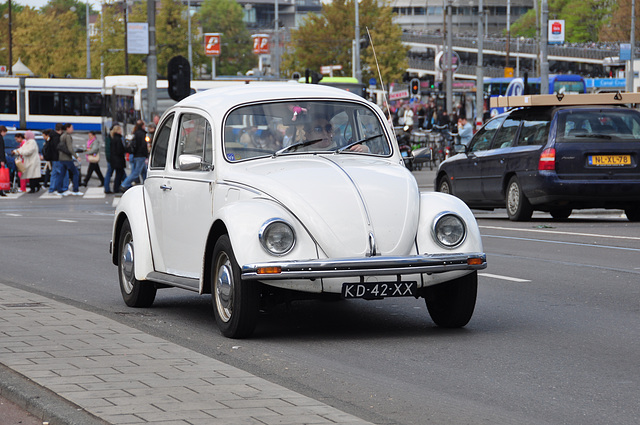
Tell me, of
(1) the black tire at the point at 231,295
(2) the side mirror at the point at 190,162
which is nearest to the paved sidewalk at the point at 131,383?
(1) the black tire at the point at 231,295

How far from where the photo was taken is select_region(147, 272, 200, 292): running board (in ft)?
28.8

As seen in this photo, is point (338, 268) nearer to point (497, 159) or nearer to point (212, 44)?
point (497, 159)

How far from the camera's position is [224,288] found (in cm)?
812

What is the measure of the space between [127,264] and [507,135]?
34.6ft

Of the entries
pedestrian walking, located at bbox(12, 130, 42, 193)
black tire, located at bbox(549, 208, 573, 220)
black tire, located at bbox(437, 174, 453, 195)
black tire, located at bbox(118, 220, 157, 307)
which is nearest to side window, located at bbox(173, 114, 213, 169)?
black tire, located at bbox(118, 220, 157, 307)

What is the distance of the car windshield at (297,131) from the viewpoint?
29.0ft

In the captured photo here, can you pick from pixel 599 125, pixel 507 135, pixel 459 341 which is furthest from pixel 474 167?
pixel 459 341

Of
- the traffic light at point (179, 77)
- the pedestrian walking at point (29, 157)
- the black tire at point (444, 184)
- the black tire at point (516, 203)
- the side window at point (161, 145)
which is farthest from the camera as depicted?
the pedestrian walking at point (29, 157)

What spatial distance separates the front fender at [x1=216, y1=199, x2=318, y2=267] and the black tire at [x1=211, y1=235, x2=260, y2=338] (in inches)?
4.6

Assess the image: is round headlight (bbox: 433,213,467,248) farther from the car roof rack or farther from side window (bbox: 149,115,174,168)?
the car roof rack

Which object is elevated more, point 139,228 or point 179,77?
point 179,77

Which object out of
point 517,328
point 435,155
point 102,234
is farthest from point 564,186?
point 435,155

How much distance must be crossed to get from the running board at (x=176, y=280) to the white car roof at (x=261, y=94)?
1265mm

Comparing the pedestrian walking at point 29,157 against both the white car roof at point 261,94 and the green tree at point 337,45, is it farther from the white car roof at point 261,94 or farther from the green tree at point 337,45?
the green tree at point 337,45
